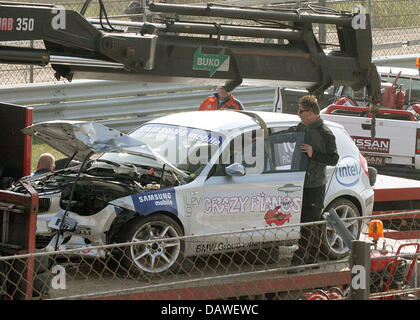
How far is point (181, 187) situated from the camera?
8.38 metres

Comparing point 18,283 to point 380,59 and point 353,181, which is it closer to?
point 353,181

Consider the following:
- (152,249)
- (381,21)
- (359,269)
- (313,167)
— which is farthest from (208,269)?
(381,21)

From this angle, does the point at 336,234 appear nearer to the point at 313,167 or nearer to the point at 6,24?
the point at 313,167

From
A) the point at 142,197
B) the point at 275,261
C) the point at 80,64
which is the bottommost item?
the point at 275,261

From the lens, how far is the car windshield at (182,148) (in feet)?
28.7

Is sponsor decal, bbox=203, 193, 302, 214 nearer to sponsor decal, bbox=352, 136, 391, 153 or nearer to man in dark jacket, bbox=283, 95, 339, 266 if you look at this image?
man in dark jacket, bbox=283, 95, 339, 266

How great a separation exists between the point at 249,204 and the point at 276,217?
353 mm

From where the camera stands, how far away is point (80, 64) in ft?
22.8

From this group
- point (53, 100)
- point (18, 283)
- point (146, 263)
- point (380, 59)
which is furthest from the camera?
point (380, 59)

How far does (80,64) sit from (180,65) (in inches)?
35.9

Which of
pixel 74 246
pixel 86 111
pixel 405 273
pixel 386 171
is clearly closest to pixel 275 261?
pixel 405 273

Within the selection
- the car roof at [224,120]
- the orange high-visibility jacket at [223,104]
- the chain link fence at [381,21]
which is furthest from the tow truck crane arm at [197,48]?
the chain link fence at [381,21]

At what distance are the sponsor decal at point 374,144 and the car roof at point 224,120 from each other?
189 inches

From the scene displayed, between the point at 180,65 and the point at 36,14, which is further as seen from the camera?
the point at 180,65
